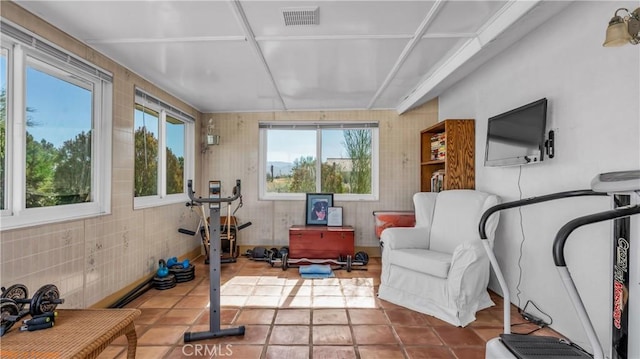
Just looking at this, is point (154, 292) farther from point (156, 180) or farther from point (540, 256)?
point (540, 256)

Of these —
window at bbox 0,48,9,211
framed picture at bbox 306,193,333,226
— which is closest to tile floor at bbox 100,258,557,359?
window at bbox 0,48,9,211

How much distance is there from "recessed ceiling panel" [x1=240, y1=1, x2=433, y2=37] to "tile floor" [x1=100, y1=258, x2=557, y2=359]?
217 cm

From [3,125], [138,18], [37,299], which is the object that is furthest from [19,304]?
[138,18]

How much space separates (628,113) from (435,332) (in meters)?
1.79

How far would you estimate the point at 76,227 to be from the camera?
225 centimetres

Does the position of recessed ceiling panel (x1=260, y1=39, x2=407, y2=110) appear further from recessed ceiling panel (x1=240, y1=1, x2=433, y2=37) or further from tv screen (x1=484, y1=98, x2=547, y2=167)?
tv screen (x1=484, y1=98, x2=547, y2=167)

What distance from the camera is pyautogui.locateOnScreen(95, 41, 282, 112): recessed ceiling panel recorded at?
2480 mm

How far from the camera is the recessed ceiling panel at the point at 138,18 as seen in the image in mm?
1856

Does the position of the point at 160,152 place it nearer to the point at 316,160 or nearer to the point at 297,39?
the point at 316,160

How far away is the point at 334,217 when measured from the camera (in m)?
4.38

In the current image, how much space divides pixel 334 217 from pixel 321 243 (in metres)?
0.47

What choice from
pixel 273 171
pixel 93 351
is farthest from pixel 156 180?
pixel 93 351

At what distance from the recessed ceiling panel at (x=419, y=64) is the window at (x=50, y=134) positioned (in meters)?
2.66

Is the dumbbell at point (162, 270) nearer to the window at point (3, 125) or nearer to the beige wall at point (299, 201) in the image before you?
the beige wall at point (299, 201)
